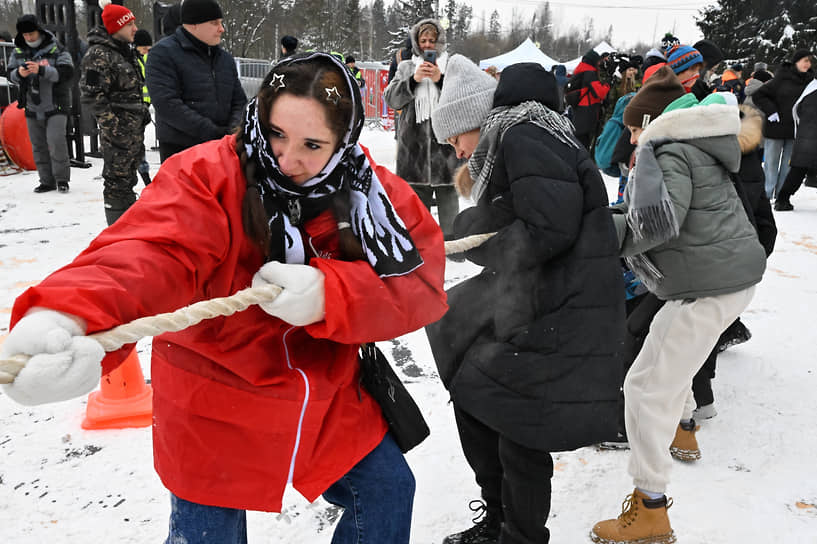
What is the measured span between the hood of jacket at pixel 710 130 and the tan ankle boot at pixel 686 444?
1311 mm

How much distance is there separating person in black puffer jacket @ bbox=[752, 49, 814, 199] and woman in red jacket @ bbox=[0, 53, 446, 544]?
883 cm

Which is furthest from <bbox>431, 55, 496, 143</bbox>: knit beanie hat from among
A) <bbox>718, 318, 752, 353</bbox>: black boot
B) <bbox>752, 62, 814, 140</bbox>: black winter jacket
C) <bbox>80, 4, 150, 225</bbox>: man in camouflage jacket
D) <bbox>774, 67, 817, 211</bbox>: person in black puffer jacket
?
<bbox>752, 62, 814, 140</bbox>: black winter jacket

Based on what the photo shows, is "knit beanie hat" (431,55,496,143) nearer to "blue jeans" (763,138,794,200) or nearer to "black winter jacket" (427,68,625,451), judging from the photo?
"black winter jacket" (427,68,625,451)

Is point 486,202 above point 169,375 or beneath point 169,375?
above

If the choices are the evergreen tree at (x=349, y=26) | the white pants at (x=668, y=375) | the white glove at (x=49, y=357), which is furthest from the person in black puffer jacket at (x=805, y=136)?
the evergreen tree at (x=349, y=26)

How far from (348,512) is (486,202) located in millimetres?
1085

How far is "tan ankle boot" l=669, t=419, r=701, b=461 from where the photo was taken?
→ 284 centimetres

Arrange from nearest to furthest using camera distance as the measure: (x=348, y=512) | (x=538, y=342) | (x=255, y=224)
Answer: (x=255, y=224), (x=348, y=512), (x=538, y=342)

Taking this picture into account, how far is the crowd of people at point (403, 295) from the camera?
128 centimetres

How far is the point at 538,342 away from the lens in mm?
1825

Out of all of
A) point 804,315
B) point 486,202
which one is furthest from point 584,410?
point 804,315

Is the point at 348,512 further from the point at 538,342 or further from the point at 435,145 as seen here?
the point at 435,145

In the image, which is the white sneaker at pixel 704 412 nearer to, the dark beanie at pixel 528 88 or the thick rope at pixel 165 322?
the dark beanie at pixel 528 88

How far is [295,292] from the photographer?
1.27 meters
